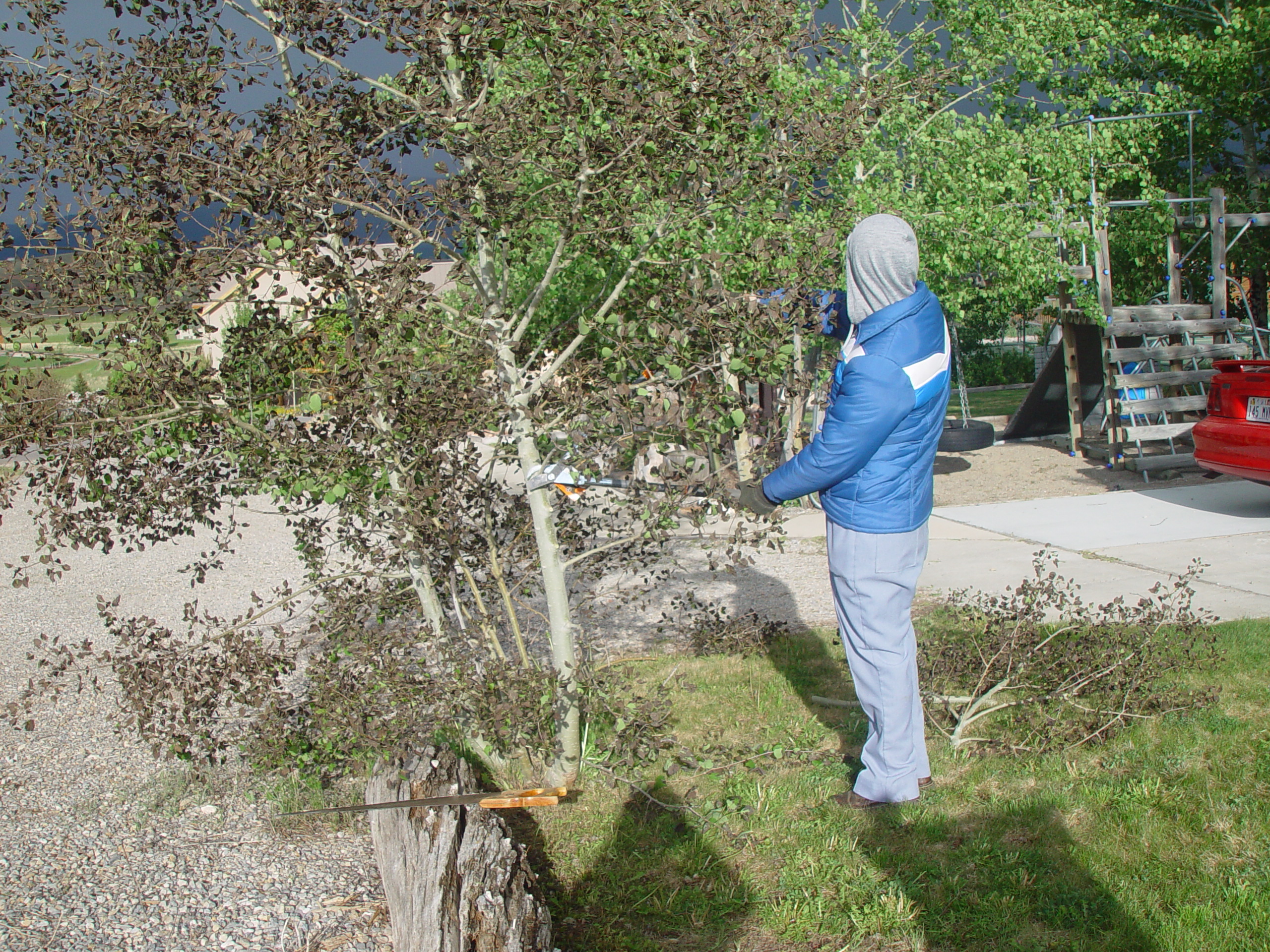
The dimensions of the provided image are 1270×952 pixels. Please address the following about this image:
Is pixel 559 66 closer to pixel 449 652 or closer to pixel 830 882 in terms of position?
pixel 449 652

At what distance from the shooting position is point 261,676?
345cm

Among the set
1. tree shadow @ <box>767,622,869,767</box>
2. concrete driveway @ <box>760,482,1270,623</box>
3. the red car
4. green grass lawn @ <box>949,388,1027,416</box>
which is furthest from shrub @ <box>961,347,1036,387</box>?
tree shadow @ <box>767,622,869,767</box>

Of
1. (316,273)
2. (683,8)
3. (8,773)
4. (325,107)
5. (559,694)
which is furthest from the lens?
(8,773)

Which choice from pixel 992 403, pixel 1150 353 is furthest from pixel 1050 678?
pixel 992 403

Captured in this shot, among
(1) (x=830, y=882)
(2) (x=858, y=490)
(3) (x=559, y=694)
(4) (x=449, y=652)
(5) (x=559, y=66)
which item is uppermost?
(5) (x=559, y=66)

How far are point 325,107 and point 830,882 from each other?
9.23 feet

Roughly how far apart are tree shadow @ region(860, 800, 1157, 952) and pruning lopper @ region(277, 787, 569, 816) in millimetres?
1078

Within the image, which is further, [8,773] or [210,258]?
[8,773]

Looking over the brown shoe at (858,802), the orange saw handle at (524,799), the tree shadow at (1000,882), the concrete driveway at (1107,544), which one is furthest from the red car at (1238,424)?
the orange saw handle at (524,799)

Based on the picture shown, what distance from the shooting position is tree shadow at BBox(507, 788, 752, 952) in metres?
2.90

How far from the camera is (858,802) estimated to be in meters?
3.54

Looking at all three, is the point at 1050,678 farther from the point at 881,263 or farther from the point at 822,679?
the point at 881,263

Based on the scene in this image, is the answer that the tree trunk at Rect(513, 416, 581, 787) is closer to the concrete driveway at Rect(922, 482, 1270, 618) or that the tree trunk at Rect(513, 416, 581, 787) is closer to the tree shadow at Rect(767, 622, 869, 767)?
the tree shadow at Rect(767, 622, 869, 767)

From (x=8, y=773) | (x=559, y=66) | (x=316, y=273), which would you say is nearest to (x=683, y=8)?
(x=559, y=66)
